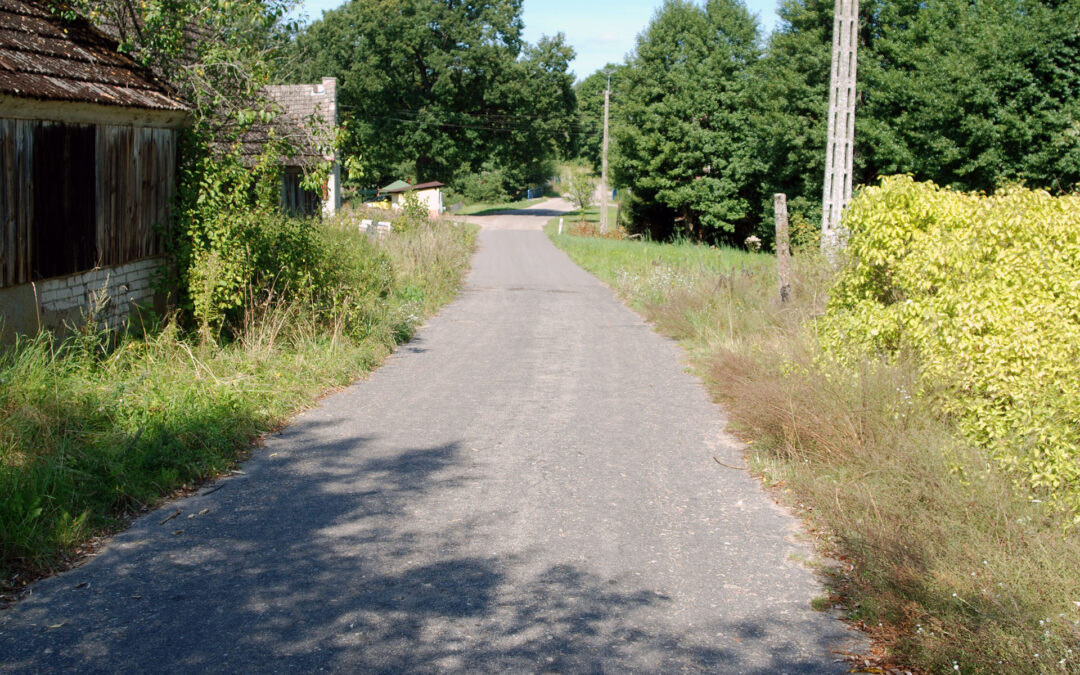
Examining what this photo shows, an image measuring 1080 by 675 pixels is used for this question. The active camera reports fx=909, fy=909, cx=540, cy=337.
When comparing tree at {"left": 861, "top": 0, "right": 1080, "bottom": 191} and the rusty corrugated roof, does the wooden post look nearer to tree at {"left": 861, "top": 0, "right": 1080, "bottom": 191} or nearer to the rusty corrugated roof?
the rusty corrugated roof

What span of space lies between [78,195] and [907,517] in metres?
8.37

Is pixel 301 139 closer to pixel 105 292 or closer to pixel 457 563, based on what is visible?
pixel 105 292

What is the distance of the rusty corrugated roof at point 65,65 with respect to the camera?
847cm

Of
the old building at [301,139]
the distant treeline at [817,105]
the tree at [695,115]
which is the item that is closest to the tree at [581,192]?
the distant treeline at [817,105]

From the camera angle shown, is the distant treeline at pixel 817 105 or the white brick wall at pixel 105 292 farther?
the distant treeline at pixel 817 105

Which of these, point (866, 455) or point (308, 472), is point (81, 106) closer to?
point (308, 472)

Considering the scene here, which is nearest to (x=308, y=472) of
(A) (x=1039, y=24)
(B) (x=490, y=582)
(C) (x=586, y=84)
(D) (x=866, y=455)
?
(B) (x=490, y=582)

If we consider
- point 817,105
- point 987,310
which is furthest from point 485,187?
point 987,310

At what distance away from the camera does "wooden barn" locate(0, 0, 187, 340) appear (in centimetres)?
830

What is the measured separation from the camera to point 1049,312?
654cm

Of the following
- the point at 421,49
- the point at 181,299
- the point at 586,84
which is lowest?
the point at 181,299

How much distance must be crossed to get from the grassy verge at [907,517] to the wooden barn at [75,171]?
6.92 m

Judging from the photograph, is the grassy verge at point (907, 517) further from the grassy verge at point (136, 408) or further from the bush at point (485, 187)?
the bush at point (485, 187)

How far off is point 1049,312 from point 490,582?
4454 millimetres
